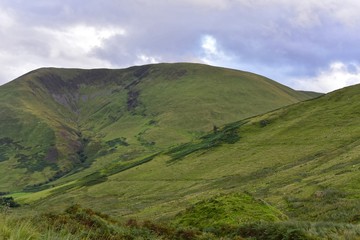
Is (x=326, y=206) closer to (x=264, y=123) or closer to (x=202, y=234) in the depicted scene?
(x=202, y=234)

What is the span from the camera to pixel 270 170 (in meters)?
73.3

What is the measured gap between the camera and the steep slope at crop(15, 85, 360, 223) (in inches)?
1591

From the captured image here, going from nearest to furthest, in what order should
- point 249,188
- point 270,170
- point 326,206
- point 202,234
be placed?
point 202,234 < point 326,206 < point 249,188 < point 270,170

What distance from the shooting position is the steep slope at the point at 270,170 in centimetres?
4041

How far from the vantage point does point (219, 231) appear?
19.6 m

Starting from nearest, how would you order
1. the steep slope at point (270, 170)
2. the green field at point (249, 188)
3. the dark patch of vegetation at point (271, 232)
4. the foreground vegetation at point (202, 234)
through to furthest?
the foreground vegetation at point (202, 234)
the dark patch of vegetation at point (271, 232)
the green field at point (249, 188)
the steep slope at point (270, 170)

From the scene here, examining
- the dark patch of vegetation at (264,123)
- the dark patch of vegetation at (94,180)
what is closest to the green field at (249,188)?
the dark patch of vegetation at (264,123)

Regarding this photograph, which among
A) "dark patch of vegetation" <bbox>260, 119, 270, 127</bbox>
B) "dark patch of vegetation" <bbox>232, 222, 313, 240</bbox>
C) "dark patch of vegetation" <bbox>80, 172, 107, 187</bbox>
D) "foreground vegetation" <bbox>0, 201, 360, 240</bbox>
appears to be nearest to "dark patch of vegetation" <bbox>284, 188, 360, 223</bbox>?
"foreground vegetation" <bbox>0, 201, 360, 240</bbox>

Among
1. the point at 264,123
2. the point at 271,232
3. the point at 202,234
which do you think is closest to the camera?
the point at 271,232


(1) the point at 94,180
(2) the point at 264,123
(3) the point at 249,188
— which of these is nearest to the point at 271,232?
(3) the point at 249,188

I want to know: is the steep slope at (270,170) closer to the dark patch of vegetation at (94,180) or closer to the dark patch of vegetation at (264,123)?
the dark patch of vegetation at (264,123)

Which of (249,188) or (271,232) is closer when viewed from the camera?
(271,232)

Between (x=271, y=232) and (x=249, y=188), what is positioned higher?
(x=271, y=232)

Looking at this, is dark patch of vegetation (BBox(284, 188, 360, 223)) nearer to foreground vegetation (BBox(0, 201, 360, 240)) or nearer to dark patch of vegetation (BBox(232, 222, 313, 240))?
foreground vegetation (BBox(0, 201, 360, 240))
